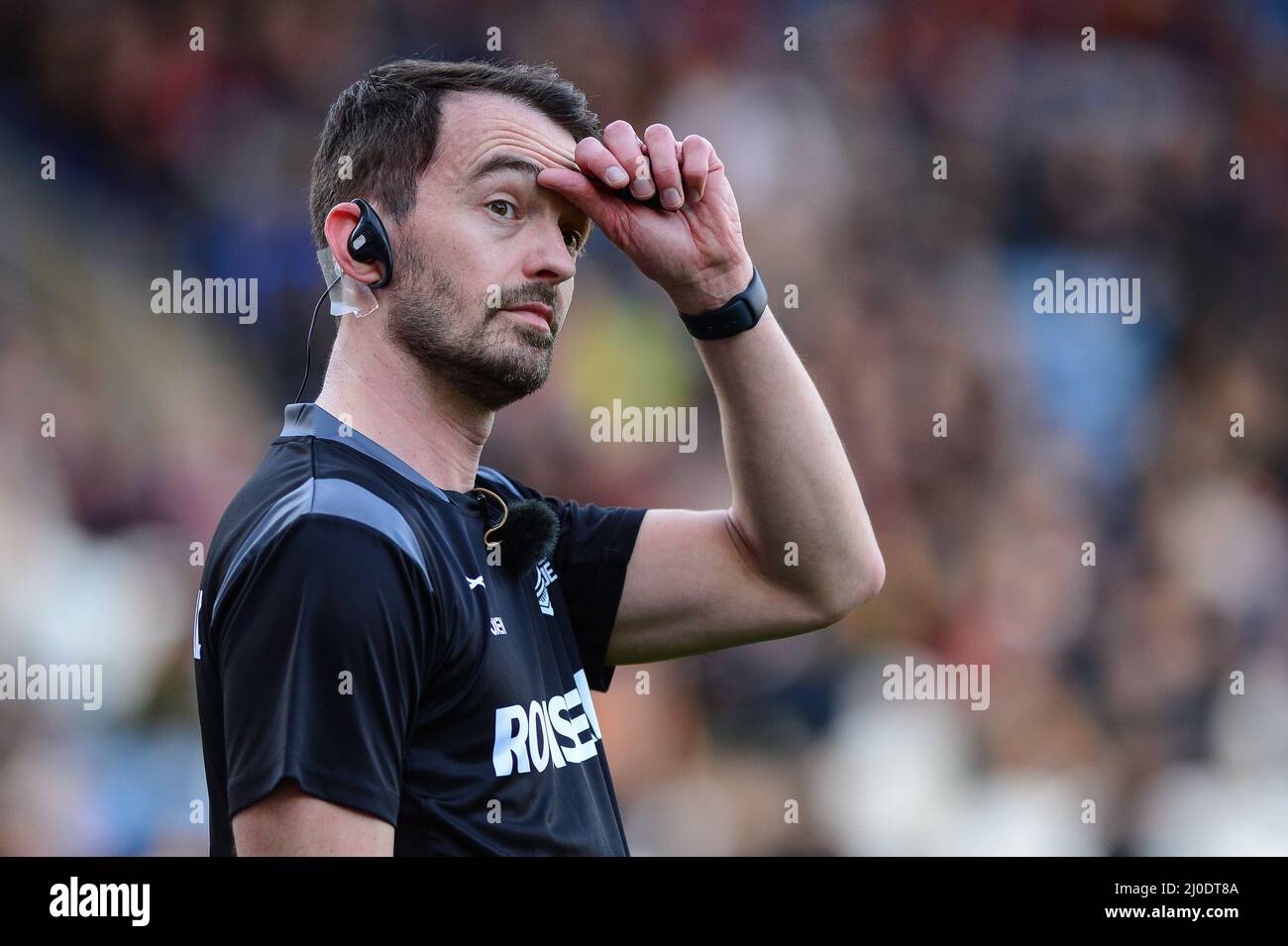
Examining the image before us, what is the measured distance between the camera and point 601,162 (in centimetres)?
228

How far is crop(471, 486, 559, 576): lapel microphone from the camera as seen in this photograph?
2213mm

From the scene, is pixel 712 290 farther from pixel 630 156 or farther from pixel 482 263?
pixel 482 263

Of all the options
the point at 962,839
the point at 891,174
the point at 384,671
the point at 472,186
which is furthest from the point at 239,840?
the point at 891,174

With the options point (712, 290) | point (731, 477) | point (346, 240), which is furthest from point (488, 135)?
point (731, 477)

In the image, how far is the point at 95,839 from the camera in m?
4.43

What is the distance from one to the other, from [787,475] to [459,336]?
0.67 meters

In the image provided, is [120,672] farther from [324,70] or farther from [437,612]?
[437,612]

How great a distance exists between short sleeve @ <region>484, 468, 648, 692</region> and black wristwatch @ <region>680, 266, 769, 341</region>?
436mm

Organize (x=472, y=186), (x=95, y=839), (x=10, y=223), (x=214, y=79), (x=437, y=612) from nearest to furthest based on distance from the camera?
(x=437, y=612), (x=472, y=186), (x=95, y=839), (x=10, y=223), (x=214, y=79)

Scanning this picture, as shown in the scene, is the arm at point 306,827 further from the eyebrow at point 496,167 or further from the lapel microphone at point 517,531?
the eyebrow at point 496,167

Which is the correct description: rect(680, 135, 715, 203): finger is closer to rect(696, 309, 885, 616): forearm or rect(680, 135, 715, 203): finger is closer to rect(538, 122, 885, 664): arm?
rect(538, 122, 885, 664): arm

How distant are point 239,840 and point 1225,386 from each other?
5219 millimetres

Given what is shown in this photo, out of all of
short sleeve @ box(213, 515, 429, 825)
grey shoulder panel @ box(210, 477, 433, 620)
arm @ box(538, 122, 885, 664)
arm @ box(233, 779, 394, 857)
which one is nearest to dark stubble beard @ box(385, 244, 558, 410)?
arm @ box(538, 122, 885, 664)

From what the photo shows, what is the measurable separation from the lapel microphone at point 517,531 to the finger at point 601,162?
563 millimetres
